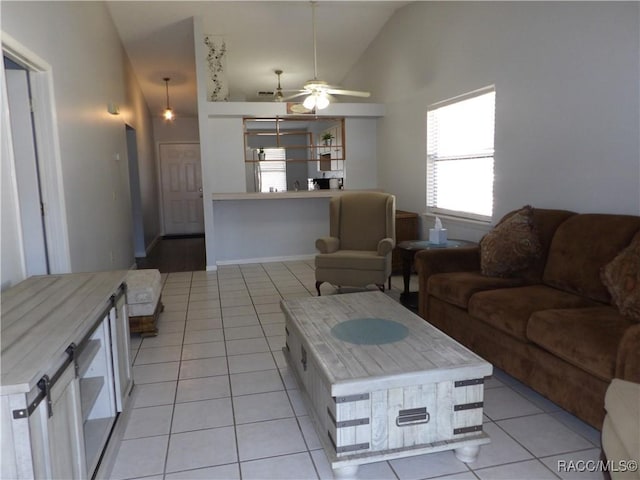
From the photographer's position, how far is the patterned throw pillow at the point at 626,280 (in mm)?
2104

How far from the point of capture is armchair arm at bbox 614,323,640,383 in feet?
5.79

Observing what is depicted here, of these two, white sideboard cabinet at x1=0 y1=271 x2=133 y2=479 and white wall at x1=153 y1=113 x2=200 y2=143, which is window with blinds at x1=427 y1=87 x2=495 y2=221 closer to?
white sideboard cabinet at x1=0 y1=271 x2=133 y2=479

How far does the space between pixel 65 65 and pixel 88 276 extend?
2.11 m

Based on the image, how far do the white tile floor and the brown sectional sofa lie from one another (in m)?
0.17

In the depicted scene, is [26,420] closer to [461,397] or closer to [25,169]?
[461,397]

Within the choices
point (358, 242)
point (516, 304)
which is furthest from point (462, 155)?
point (516, 304)

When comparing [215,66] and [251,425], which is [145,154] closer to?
[215,66]

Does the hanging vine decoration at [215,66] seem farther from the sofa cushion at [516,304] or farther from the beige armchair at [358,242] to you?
the sofa cushion at [516,304]

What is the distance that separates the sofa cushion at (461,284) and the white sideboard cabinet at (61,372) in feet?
6.70

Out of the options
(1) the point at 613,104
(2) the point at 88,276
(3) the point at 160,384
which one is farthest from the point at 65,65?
(1) the point at 613,104

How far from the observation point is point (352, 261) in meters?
4.44

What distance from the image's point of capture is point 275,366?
300cm

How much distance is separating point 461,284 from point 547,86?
1651 mm

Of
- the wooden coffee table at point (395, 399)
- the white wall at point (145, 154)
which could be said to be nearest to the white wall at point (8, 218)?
the wooden coffee table at point (395, 399)
